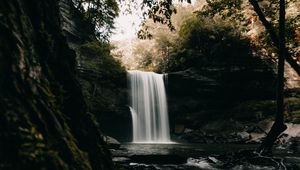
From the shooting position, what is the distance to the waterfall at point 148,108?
32625 mm

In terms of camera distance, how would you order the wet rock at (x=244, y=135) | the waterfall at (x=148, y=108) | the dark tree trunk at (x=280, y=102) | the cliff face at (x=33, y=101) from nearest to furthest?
1. the cliff face at (x=33, y=101)
2. the dark tree trunk at (x=280, y=102)
3. the wet rock at (x=244, y=135)
4. the waterfall at (x=148, y=108)

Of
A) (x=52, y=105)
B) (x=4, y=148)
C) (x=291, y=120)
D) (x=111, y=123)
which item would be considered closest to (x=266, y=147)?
(x=52, y=105)

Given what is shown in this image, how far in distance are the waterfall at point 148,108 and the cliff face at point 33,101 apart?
93.0ft

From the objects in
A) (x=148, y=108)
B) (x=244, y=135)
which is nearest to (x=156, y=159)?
(x=244, y=135)

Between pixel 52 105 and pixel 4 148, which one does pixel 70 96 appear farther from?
pixel 4 148

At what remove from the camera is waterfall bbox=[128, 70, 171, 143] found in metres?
32.6

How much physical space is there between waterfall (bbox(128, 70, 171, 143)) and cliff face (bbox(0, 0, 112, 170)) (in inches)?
1116

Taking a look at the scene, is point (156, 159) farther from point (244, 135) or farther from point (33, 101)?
point (244, 135)

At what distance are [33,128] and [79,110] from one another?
1.80 meters

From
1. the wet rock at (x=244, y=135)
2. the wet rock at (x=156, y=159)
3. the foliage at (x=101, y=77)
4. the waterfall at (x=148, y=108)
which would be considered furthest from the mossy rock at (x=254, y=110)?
the wet rock at (x=156, y=159)

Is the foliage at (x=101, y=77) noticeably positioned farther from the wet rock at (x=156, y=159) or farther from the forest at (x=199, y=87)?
the wet rock at (x=156, y=159)

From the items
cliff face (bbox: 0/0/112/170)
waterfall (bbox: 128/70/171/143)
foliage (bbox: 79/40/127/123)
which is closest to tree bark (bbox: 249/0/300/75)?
cliff face (bbox: 0/0/112/170)

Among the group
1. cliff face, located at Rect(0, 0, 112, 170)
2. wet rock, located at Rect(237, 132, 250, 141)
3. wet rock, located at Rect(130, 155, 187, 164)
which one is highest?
cliff face, located at Rect(0, 0, 112, 170)

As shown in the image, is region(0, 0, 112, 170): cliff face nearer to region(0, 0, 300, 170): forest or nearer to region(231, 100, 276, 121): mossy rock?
region(0, 0, 300, 170): forest
